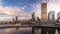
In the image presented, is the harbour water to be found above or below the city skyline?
below

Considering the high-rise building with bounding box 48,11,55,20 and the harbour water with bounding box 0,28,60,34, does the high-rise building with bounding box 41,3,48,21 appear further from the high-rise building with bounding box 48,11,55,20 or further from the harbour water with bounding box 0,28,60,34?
the harbour water with bounding box 0,28,60,34

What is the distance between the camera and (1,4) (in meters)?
2.03

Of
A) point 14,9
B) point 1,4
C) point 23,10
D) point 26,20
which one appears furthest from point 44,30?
point 1,4

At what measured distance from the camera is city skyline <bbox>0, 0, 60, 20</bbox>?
80.3 inches

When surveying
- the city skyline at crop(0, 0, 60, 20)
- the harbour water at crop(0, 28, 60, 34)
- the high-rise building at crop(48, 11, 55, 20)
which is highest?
the city skyline at crop(0, 0, 60, 20)

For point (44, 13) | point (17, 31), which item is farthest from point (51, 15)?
point (17, 31)

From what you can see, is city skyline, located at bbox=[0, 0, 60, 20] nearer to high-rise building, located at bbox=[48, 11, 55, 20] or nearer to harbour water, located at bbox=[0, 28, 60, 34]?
high-rise building, located at bbox=[48, 11, 55, 20]

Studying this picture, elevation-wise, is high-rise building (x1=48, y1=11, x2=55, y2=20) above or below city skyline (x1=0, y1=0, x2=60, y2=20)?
below

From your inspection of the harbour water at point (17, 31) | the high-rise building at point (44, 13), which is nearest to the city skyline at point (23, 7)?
the high-rise building at point (44, 13)

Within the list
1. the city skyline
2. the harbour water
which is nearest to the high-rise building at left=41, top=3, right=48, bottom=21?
the city skyline

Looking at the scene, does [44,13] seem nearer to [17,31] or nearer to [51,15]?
[51,15]

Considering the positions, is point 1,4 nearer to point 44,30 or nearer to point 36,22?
point 36,22

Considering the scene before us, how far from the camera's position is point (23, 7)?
6.84 ft

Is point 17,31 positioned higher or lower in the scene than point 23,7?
lower
